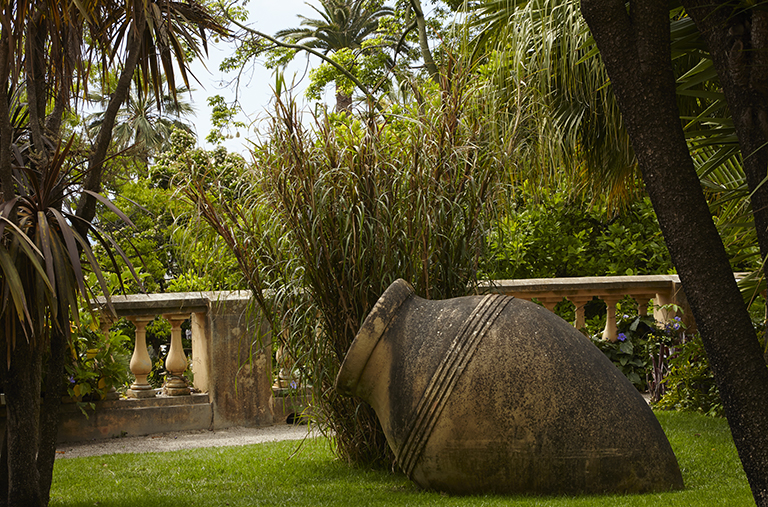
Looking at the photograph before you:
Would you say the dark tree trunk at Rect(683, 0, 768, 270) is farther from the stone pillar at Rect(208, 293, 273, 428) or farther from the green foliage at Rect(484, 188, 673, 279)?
the green foliage at Rect(484, 188, 673, 279)

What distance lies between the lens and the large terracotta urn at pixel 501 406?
3.38 m

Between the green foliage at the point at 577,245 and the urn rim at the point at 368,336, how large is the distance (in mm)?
5572

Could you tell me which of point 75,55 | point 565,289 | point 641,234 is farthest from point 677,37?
point 641,234

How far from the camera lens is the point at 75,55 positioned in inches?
133

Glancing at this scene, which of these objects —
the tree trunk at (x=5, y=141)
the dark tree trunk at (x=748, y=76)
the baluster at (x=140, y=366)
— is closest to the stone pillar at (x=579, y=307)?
the baluster at (x=140, y=366)

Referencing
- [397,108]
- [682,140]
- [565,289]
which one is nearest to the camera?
[682,140]

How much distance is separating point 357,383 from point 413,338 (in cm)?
38

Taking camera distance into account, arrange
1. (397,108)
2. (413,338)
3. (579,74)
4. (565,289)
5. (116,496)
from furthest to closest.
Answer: (565,289)
(579,74)
(397,108)
(116,496)
(413,338)

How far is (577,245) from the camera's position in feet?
31.1

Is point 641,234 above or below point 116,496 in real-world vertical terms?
above

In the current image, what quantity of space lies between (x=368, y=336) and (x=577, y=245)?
6466mm

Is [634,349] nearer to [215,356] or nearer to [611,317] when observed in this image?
[611,317]

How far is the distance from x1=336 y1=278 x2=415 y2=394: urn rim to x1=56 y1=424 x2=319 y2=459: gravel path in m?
1.79

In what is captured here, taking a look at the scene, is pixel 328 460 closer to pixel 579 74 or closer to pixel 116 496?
pixel 116 496
